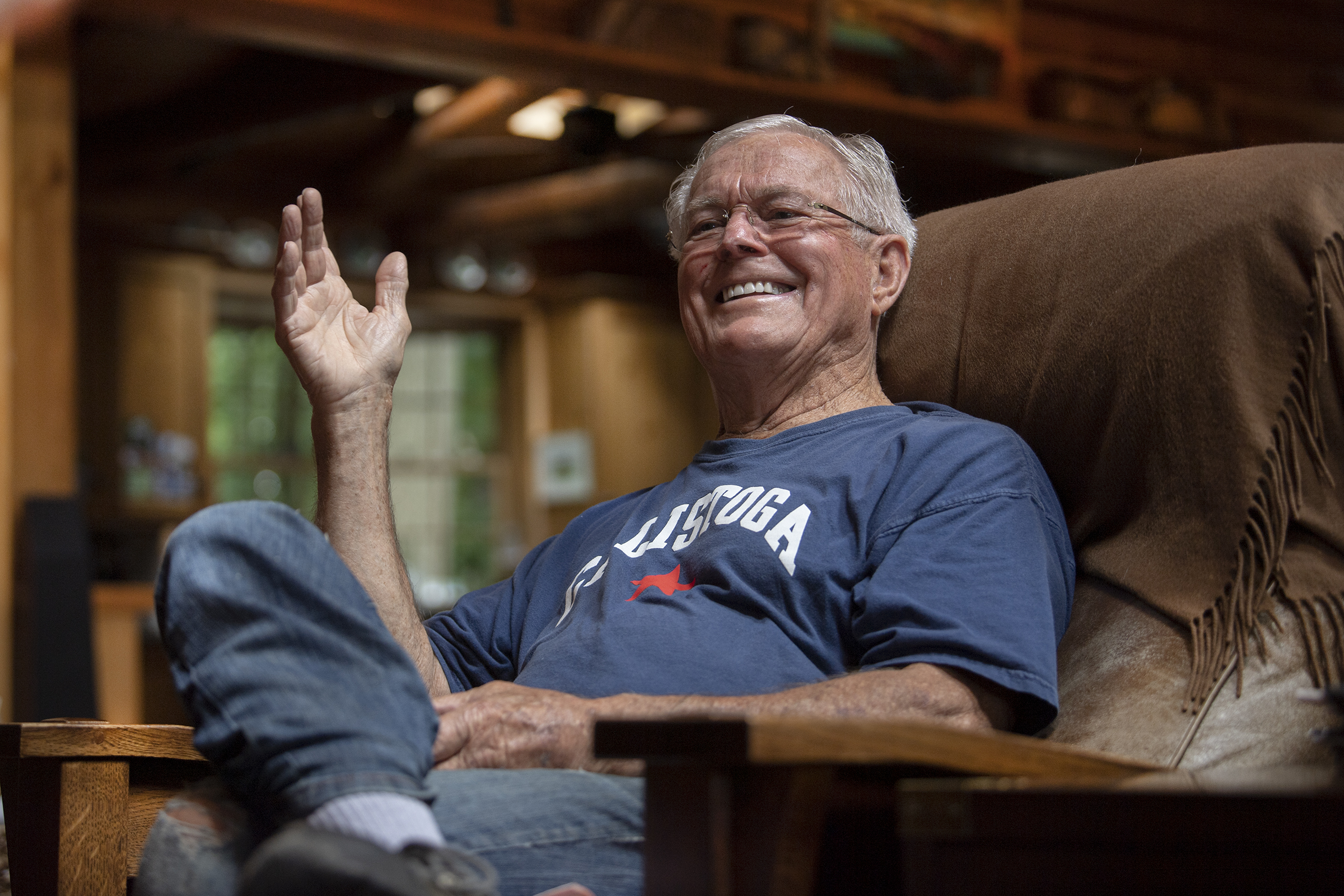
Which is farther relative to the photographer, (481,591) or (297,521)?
(481,591)

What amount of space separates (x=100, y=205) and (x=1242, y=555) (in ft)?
19.0

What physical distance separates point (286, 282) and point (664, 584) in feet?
1.78

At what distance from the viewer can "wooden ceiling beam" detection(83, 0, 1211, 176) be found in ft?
10.6

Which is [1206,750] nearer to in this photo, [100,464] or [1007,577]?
[1007,577]

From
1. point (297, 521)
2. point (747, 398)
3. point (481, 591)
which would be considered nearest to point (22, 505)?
point (481, 591)

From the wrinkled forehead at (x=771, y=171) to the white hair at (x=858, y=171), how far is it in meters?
0.01

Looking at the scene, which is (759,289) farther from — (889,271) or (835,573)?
(835,573)

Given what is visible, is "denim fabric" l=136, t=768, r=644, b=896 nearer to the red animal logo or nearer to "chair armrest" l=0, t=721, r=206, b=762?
"chair armrest" l=0, t=721, r=206, b=762

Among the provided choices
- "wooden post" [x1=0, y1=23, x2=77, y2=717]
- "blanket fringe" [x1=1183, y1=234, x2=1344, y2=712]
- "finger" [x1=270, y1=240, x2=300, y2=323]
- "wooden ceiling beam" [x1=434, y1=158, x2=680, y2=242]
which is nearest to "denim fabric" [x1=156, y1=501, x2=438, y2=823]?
"finger" [x1=270, y1=240, x2=300, y2=323]

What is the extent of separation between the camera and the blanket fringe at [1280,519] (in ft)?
3.64

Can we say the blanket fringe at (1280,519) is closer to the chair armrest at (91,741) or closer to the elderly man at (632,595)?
the elderly man at (632,595)

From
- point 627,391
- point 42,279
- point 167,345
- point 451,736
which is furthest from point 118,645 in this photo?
point 451,736

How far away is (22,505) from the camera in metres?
3.27

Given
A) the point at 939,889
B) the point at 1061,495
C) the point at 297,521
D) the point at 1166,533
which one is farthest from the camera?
the point at 1061,495
